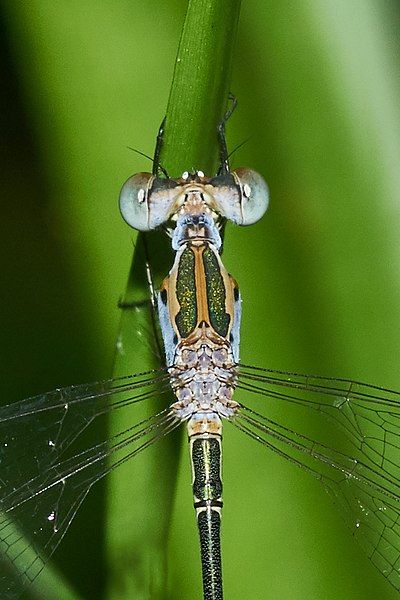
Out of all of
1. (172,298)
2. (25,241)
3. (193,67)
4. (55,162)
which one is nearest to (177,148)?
(193,67)

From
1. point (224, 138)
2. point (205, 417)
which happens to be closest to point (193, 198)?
point (224, 138)

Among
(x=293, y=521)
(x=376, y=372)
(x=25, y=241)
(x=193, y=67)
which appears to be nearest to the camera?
(x=193, y=67)

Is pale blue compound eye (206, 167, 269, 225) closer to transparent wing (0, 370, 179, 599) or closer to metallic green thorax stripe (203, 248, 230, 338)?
metallic green thorax stripe (203, 248, 230, 338)

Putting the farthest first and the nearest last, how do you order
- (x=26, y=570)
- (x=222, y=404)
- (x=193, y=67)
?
(x=222, y=404) < (x=26, y=570) < (x=193, y=67)

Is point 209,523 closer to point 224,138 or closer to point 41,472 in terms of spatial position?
point 41,472

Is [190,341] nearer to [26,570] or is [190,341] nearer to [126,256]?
[126,256]

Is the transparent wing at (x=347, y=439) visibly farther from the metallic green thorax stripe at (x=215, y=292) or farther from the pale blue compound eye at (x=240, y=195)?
the pale blue compound eye at (x=240, y=195)

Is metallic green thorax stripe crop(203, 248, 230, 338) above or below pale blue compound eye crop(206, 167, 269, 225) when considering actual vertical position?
below

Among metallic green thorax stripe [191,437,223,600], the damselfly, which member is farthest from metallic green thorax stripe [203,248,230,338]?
metallic green thorax stripe [191,437,223,600]
